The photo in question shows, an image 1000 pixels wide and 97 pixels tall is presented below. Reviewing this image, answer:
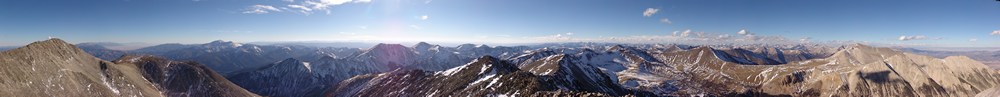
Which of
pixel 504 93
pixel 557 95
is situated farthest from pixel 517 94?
pixel 557 95

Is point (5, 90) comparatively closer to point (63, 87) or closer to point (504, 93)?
point (63, 87)

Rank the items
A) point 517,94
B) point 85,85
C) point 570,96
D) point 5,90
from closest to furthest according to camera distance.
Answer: point 570,96 → point 5,90 → point 517,94 → point 85,85

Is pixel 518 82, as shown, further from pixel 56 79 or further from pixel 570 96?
pixel 56 79

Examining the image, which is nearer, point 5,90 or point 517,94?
point 5,90

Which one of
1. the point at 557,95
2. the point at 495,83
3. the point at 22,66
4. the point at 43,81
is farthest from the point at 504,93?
the point at 22,66

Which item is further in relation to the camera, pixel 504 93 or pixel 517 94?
pixel 504 93

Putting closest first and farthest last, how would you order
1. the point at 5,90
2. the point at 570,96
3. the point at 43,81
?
the point at 570,96 < the point at 5,90 < the point at 43,81

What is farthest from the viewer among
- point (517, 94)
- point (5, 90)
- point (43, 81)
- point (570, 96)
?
point (43, 81)

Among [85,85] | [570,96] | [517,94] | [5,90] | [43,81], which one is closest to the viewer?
[570,96]


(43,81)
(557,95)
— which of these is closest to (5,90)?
(43,81)
